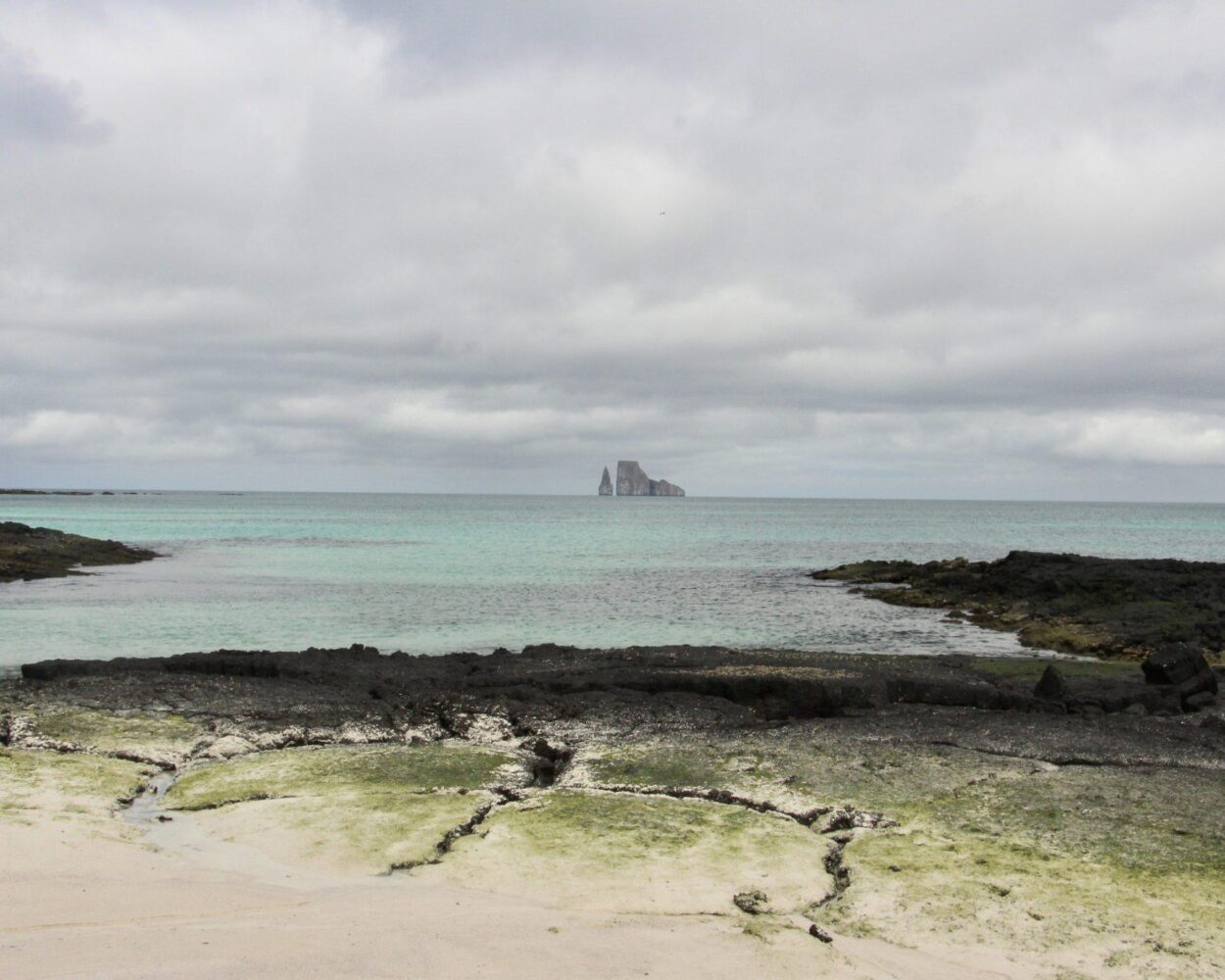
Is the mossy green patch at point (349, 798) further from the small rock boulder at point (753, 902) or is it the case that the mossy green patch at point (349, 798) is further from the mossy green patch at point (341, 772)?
the small rock boulder at point (753, 902)

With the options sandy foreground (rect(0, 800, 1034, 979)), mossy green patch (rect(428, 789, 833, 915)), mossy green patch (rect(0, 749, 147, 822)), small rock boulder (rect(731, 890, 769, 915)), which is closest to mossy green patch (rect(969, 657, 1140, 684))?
mossy green patch (rect(428, 789, 833, 915))

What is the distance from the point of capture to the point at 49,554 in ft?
172

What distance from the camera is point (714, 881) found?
7.43 meters

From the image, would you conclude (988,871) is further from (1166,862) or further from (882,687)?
(882,687)

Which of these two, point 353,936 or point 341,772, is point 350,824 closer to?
point 341,772

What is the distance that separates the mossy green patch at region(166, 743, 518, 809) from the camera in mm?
9930

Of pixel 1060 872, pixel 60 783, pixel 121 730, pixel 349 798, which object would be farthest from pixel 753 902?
pixel 121 730

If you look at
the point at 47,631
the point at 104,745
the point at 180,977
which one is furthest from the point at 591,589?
the point at 180,977

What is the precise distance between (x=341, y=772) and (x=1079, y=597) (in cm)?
3215

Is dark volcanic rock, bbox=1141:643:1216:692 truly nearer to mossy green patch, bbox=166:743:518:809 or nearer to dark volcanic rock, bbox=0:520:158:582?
mossy green patch, bbox=166:743:518:809

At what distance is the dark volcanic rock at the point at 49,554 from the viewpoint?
4640 cm

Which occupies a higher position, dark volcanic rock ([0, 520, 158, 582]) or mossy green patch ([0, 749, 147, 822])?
dark volcanic rock ([0, 520, 158, 582])

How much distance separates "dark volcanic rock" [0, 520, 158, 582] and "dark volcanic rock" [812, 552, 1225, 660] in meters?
40.4

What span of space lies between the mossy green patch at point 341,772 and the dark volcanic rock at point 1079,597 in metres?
21.0
